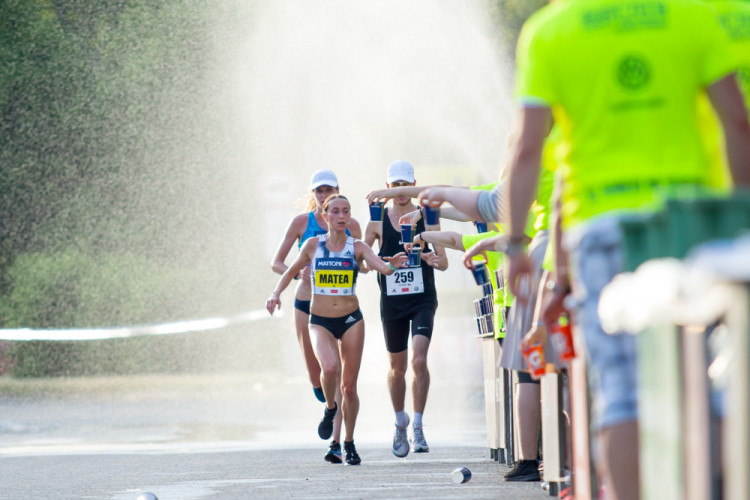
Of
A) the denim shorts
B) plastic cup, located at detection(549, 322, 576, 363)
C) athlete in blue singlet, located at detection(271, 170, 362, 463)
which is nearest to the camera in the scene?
the denim shorts

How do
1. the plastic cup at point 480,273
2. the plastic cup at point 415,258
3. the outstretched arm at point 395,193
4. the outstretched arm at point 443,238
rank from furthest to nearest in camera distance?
the plastic cup at point 415,258 → the plastic cup at point 480,273 → the outstretched arm at point 443,238 → the outstretched arm at point 395,193

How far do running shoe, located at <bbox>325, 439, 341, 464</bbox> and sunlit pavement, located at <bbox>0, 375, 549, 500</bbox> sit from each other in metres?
0.20

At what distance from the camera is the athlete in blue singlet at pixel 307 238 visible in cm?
1239

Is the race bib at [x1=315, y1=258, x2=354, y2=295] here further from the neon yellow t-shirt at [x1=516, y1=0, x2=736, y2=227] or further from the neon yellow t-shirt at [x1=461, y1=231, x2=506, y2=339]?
the neon yellow t-shirt at [x1=516, y1=0, x2=736, y2=227]

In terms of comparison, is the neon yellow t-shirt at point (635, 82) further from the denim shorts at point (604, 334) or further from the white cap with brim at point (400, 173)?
the white cap with brim at point (400, 173)

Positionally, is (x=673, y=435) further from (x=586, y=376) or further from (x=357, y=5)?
(x=357, y=5)

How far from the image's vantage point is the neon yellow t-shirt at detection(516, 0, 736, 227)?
4.45 metres

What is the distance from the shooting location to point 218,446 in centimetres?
1391

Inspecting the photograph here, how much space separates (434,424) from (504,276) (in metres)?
7.85

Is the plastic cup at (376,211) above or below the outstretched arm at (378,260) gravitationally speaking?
above

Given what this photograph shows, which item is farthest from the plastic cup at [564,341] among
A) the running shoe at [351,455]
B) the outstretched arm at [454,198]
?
the running shoe at [351,455]

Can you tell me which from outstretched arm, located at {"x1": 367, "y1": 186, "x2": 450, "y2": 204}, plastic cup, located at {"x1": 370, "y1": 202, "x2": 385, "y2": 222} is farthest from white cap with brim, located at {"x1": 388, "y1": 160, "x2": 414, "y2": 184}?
outstretched arm, located at {"x1": 367, "y1": 186, "x2": 450, "y2": 204}

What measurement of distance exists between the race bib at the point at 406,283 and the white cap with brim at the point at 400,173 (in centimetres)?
79

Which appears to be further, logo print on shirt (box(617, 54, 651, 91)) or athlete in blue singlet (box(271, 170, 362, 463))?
athlete in blue singlet (box(271, 170, 362, 463))
